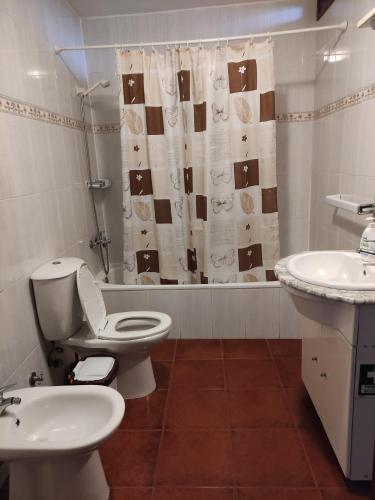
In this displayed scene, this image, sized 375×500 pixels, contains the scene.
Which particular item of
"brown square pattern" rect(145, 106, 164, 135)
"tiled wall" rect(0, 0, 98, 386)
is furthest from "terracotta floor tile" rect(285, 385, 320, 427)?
"brown square pattern" rect(145, 106, 164, 135)

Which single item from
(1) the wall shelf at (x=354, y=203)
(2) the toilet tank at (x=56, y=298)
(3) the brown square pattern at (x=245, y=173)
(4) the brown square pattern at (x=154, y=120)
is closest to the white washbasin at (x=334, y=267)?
(1) the wall shelf at (x=354, y=203)

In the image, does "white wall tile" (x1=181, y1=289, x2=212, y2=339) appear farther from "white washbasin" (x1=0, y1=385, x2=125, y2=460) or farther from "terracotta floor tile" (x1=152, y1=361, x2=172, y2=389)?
"white washbasin" (x1=0, y1=385, x2=125, y2=460)

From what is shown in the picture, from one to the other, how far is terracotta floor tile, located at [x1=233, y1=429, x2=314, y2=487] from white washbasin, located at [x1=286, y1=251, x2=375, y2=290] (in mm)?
789

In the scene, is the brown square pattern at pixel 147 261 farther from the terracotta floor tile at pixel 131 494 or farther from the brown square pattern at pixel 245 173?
the terracotta floor tile at pixel 131 494

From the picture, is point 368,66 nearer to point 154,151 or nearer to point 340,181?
point 340,181

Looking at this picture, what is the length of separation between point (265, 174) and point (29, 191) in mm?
1545

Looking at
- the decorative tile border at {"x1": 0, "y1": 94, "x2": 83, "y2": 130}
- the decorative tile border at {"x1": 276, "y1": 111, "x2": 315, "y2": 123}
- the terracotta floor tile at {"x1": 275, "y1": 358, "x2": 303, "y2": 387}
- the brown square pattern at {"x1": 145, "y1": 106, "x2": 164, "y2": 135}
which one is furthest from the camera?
the decorative tile border at {"x1": 276, "y1": 111, "x2": 315, "y2": 123}

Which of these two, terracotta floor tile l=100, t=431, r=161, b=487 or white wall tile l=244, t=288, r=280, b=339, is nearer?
terracotta floor tile l=100, t=431, r=161, b=487

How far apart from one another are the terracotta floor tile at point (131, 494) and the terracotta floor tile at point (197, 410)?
357mm

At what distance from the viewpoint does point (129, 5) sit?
252 centimetres

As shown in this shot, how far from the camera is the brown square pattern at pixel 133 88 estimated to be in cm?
239

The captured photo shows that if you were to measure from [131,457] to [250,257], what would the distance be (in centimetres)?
153

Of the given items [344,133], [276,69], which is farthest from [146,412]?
[276,69]

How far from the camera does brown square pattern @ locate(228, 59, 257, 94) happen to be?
2.31 meters
